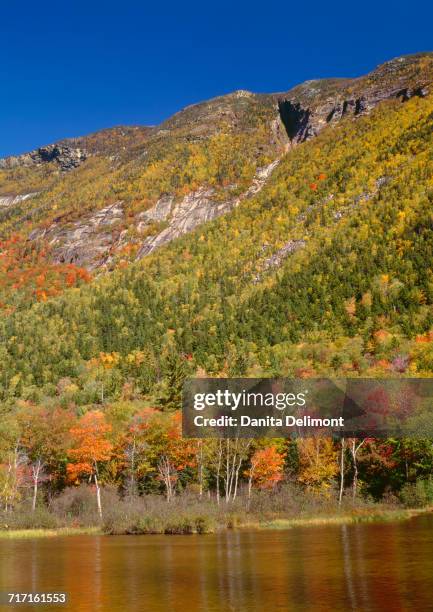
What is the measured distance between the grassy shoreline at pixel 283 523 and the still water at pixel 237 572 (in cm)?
745

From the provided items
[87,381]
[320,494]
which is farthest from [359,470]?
[87,381]

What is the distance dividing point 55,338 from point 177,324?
95.2 ft

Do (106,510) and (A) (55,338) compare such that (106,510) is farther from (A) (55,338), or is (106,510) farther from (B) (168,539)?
(A) (55,338)

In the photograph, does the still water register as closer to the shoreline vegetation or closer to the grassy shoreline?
the shoreline vegetation

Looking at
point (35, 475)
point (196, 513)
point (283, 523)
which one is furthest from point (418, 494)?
point (35, 475)

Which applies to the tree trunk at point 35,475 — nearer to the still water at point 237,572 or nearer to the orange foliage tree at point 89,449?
the orange foliage tree at point 89,449

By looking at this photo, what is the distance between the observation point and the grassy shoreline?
53.5m

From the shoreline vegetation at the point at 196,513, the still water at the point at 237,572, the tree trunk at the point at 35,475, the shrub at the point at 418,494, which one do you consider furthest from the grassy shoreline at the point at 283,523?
the still water at the point at 237,572

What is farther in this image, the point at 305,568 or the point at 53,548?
the point at 53,548

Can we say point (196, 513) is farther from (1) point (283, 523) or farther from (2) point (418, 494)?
(2) point (418, 494)

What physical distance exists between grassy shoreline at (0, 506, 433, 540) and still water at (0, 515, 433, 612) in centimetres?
745

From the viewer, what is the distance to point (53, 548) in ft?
139

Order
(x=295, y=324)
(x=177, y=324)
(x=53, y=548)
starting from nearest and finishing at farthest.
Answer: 1. (x=53, y=548)
2. (x=295, y=324)
3. (x=177, y=324)

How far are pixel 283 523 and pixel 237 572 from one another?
2574cm
